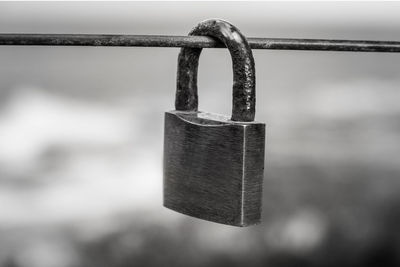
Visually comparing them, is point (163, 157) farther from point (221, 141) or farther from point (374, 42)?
point (374, 42)

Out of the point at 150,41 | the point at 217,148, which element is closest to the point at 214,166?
the point at 217,148

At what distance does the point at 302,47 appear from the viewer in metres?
0.61

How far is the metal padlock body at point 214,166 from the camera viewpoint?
60 centimetres

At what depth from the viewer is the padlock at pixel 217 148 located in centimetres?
58

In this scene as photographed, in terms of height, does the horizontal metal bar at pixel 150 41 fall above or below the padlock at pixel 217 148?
above

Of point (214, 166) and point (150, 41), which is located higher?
point (150, 41)

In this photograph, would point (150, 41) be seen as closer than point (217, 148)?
Yes

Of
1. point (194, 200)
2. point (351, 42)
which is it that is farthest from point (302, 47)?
point (194, 200)

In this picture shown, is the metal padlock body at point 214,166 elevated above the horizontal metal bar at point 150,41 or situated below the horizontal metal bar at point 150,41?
below

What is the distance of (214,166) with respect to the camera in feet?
2.04

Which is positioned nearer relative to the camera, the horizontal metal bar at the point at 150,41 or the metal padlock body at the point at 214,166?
the horizontal metal bar at the point at 150,41

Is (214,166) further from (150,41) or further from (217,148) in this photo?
(150,41)

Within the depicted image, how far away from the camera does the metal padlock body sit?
60 cm

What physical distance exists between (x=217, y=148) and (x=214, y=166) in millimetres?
20
